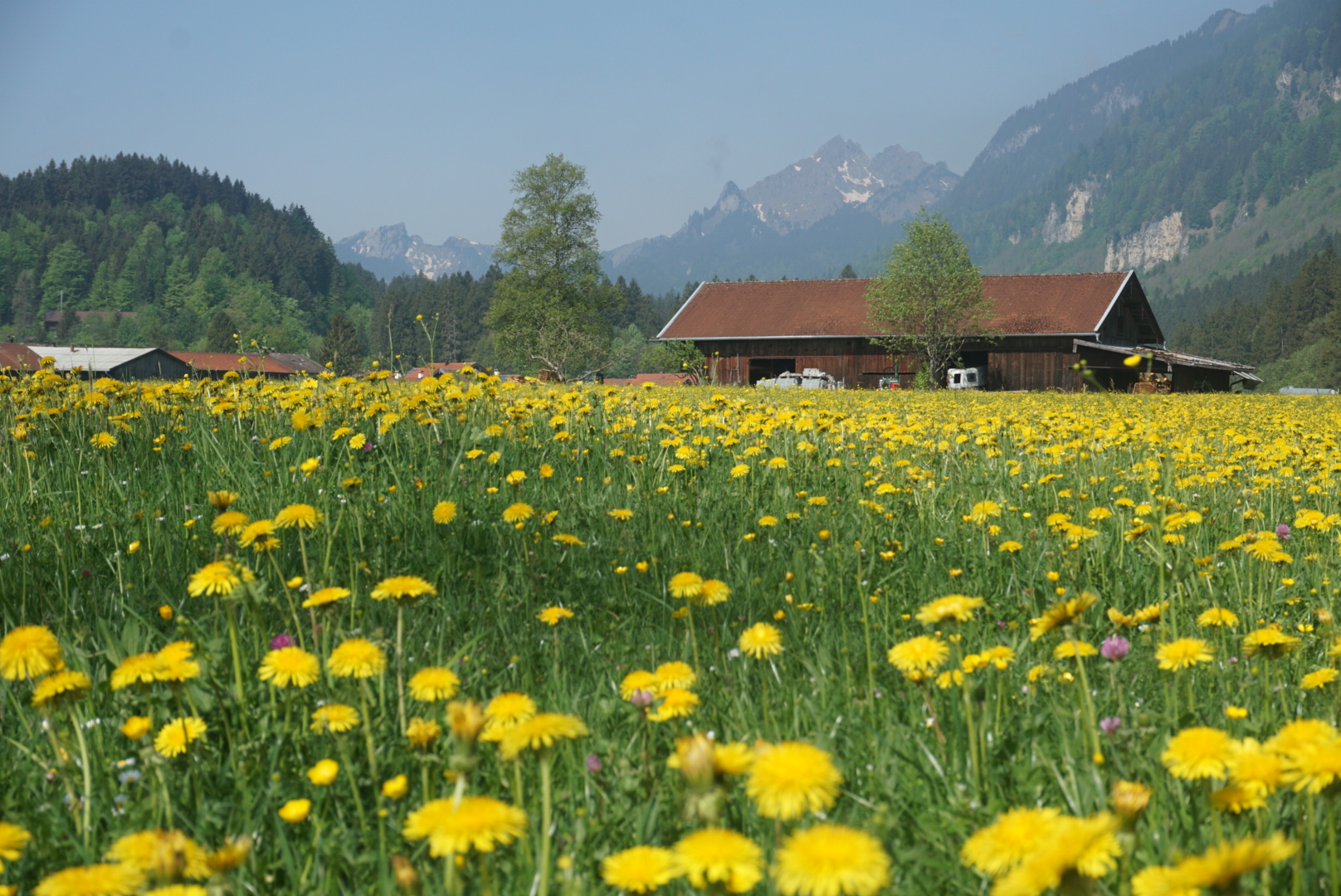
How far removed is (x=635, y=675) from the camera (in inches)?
59.6

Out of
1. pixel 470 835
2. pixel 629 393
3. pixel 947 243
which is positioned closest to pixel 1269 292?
pixel 947 243

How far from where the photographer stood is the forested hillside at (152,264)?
405ft

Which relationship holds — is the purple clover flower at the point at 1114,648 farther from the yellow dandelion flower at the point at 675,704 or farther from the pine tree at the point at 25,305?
the pine tree at the point at 25,305

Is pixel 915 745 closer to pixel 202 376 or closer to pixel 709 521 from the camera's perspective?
pixel 709 521

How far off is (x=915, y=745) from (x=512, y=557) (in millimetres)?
1674

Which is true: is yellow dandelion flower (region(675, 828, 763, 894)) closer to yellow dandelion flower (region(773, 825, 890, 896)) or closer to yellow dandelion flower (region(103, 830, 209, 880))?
yellow dandelion flower (region(773, 825, 890, 896))

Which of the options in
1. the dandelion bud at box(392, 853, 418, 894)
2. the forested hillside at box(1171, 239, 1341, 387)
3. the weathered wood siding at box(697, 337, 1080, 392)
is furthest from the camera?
the forested hillside at box(1171, 239, 1341, 387)

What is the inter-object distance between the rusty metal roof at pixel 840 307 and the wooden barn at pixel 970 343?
0.15 ft

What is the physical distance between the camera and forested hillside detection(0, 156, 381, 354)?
123500 millimetres

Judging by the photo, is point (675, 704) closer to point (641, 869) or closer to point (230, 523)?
point (641, 869)

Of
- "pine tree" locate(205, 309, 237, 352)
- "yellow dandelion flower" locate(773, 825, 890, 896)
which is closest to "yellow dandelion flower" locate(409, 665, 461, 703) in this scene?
"yellow dandelion flower" locate(773, 825, 890, 896)

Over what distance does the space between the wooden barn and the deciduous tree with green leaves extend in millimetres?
1061

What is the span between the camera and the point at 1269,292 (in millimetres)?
104062

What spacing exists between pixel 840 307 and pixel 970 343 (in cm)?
626
